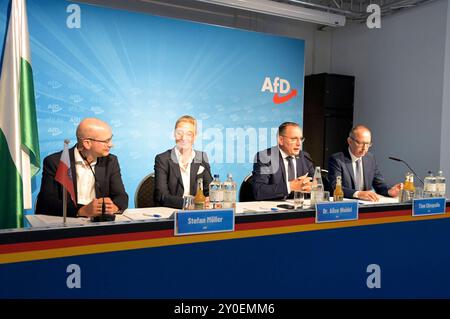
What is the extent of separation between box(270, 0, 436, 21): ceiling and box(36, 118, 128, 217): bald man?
3.18 meters

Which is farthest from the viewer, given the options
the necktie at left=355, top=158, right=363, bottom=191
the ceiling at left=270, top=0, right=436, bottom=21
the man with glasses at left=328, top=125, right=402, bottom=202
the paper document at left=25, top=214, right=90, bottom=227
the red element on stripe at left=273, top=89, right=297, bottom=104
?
the red element on stripe at left=273, top=89, right=297, bottom=104

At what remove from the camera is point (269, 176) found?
3.01m

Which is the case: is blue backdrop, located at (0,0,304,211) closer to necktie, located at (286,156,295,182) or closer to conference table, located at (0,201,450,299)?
necktie, located at (286,156,295,182)

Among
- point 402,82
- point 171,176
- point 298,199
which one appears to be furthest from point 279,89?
point 298,199

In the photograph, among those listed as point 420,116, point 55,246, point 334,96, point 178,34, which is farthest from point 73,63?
point 420,116

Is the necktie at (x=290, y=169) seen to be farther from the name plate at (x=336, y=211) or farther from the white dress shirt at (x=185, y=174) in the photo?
the name plate at (x=336, y=211)

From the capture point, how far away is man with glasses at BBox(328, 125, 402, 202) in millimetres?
3256

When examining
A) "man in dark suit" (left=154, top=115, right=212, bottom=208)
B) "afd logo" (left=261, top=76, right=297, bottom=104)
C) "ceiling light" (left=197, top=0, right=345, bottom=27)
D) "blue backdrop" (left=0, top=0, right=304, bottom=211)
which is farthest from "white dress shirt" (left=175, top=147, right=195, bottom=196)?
"afd logo" (left=261, top=76, right=297, bottom=104)

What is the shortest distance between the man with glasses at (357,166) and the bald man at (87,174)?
5.46ft

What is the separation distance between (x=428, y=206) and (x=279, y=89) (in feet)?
10.5

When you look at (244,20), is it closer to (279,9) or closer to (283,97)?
(283,97)

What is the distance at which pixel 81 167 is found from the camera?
2.46 meters

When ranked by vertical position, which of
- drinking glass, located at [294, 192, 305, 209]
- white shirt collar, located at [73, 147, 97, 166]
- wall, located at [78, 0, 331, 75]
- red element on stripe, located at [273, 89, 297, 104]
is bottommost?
drinking glass, located at [294, 192, 305, 209]
